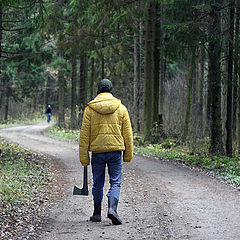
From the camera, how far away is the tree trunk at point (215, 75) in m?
13.4

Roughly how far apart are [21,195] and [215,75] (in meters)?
8.86

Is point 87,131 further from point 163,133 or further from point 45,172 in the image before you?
point 163,133

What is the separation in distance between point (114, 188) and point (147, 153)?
10.0m

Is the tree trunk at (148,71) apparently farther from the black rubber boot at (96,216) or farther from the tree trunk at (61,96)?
the black rubber boot at (96,216)

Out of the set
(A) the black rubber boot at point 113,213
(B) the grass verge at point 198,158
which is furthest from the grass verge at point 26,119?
(A) the black rubber boot at point 113,213

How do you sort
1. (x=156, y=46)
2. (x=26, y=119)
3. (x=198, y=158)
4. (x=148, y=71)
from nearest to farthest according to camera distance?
(x=198, y=158)
(x=148, y=71)
(x=156, y=46)
(x=26, y=119)

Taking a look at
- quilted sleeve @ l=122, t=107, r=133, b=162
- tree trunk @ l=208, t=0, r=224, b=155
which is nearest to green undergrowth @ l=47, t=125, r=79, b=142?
tree trunk @ l=208, t=0, r=224, b=155

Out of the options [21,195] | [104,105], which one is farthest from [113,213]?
[21,195]

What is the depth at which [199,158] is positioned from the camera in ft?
46.8

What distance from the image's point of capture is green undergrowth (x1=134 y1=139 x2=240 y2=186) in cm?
1141

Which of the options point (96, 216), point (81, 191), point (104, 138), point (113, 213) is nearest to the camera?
point (113, 213)

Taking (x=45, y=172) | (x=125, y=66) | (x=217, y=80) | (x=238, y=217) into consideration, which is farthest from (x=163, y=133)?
(x=238, y=217)

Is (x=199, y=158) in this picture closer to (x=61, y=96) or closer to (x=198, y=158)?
(x=198, y=158)

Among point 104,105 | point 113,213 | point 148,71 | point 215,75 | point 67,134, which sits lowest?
point 67,134
